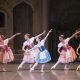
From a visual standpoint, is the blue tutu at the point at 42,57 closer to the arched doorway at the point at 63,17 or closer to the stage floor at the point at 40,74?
the stage floor at the point at 40,74

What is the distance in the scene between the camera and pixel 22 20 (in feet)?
104

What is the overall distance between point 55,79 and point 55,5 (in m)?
9.80

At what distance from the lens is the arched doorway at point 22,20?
104ft

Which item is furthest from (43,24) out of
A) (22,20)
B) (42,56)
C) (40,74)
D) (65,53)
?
(40,74)

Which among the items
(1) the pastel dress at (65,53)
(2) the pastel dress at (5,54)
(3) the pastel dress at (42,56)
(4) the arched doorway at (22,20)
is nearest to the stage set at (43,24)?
(4) the arched doorway at (22,20)

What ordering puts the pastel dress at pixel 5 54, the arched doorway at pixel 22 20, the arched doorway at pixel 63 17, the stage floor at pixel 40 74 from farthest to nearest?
1. the arched doorway at pixel 22 20
2. the arched doorway at pixel 63 17
3. the pastel dress at pixel 5 54
4. the stage floor at pixel 40 74

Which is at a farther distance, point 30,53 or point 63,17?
point 63,17

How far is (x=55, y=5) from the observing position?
3056cm

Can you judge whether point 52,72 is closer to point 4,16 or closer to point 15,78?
point 15,78

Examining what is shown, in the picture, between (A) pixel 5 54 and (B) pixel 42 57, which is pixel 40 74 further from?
(A) pixel 5 54

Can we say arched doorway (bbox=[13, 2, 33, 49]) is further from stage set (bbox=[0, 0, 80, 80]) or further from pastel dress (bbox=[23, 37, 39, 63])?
pastel dress (bbox=[23, 37, 39, 63])

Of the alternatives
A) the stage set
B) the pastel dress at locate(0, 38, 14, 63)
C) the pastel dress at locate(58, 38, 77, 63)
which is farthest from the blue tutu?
the stage set

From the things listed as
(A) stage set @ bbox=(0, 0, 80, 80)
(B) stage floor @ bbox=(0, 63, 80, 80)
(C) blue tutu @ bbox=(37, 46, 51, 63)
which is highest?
(A) stage set @ bbox=(0, 0, 80, 80)

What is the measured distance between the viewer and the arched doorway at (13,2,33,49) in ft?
104
